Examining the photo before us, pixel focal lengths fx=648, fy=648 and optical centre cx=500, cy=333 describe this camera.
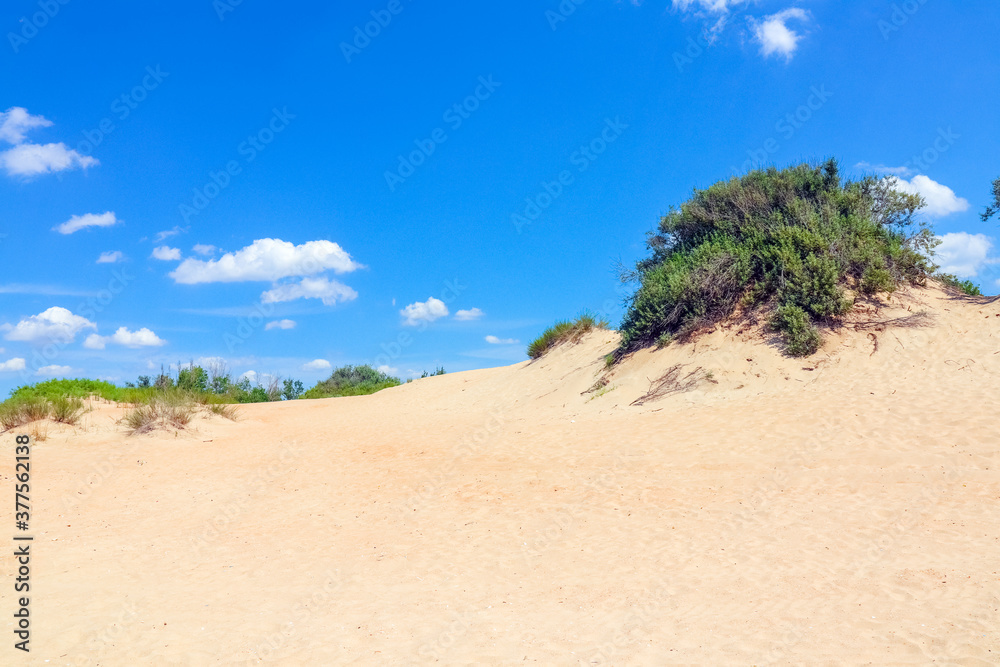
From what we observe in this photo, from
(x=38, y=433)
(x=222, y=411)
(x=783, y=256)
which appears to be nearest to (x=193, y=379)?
(x=222, y=411)

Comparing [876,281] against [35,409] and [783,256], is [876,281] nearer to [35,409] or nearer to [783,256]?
[783,256]

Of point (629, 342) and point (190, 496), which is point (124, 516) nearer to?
point (190, 496)

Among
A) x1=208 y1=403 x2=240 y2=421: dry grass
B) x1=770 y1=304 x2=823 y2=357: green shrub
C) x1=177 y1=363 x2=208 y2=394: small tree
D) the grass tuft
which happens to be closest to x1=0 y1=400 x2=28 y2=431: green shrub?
the grass tuft

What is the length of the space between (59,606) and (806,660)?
23.7 feet

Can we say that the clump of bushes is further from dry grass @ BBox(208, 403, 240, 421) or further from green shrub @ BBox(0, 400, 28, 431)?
green shrub @ BBox(0, 400, 28, 431)

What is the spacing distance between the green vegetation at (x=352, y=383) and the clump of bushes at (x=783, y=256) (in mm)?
18300

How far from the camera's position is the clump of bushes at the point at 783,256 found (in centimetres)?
1739

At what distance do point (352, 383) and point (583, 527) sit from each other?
31.0 metres

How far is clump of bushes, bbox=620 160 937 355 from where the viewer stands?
17.4 metres

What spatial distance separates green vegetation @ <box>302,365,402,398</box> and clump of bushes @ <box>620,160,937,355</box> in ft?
60.0

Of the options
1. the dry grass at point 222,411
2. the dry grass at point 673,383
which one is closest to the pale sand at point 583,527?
the dry grass at point 673,383

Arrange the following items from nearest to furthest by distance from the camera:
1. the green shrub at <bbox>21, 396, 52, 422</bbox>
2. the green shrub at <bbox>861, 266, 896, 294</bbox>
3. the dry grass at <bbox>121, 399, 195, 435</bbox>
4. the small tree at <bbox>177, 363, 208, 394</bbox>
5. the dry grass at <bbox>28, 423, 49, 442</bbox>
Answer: the dry grass at <bbox>28, 423, 49, 442</bbox>, the green shrub at <bbox>21, 396, 52, 422</bbox>, the dry grass at <bbox>121, 399, 195, 435</bbox>, the green shrub at <bbox>861, 266, 896, 294</bbox>, the small tree at <bbox>177, 363, 208, 394</bbox>

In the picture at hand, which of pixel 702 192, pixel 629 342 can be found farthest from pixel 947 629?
pixel 702 192

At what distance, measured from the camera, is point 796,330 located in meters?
16.7
